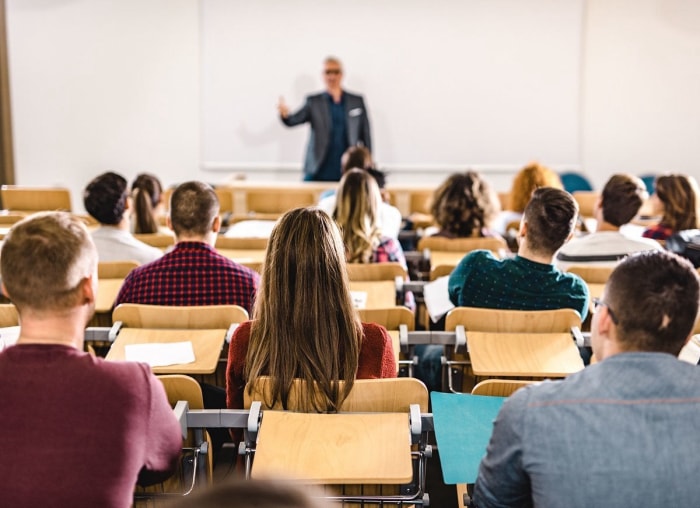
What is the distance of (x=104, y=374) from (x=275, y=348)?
674 mm

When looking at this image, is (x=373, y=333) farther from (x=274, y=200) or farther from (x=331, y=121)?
(x=331, y=121)

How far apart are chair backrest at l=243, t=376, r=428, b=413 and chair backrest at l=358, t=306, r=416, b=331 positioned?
83cm

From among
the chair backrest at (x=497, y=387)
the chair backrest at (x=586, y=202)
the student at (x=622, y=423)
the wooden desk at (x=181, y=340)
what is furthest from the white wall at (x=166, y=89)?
the student at (x=622, y=423)

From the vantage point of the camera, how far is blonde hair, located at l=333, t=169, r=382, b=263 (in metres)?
4.12

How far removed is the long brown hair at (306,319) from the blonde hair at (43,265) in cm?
65

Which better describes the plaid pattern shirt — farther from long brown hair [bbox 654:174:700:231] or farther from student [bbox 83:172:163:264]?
long brown hair [bbox 654:174:700:231]

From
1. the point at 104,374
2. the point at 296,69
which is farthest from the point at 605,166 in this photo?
the point at 104,374

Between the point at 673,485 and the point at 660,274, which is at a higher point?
the point at 660,274

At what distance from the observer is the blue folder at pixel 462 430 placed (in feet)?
6.42

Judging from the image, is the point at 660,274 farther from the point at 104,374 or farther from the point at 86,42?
the point at 86,42

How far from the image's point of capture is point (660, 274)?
175cm

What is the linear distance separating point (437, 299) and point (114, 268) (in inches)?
59.1

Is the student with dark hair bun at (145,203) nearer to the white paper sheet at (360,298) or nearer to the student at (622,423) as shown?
the white paper sheet at (360,298)

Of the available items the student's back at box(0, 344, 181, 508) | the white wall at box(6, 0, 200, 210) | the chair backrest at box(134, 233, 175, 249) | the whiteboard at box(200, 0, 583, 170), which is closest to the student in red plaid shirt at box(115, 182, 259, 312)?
the chair backrest at box(134, 233, 175, 249)
